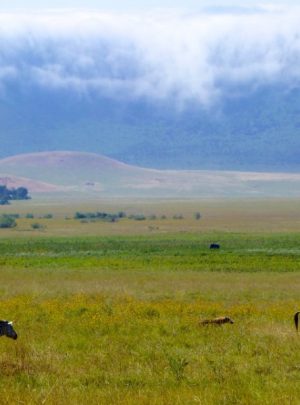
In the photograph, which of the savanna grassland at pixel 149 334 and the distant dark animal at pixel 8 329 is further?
the distant dark animal at pixel 8 329

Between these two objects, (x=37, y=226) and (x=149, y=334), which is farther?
(x=37, y=226)

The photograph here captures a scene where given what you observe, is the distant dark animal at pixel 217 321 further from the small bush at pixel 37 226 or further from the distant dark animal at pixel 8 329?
the small bush at pixel 37 226

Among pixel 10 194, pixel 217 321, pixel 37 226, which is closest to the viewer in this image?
pixel 217 321

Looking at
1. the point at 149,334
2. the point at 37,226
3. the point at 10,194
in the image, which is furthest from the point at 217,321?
the point at 10,194

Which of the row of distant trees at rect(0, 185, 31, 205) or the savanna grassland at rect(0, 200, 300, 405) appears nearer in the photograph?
the savanna grassland at rect(0, 200, 300, 405)

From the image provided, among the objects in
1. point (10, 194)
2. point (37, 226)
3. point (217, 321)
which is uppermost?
point (10, 194)

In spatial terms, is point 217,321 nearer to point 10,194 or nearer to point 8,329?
point 8,329

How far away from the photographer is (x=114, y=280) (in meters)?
31.9

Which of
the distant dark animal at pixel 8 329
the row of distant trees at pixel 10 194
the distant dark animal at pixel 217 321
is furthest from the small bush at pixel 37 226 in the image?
the distant dark animal at pixel 8 329

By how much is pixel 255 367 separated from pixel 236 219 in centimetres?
9038

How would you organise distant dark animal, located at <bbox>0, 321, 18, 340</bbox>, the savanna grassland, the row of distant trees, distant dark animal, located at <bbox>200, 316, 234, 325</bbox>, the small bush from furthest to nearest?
the row of distant trees, the small bush, distant dark animal, located at <bbox>200, 316, 234, 325</bbox>, distant dark animal, located at <bbox>0, 321, 18, 340</bbox>, the savanna grassland

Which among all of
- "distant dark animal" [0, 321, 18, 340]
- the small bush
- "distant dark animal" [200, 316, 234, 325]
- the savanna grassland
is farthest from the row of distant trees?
"distant dark animal" [0, 321, 18, 340]

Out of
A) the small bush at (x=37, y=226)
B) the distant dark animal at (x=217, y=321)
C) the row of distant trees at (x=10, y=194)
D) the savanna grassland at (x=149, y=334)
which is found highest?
the row of distant trees at (x=10, y=194)

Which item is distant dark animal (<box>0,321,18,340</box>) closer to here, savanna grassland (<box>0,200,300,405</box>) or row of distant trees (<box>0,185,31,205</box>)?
savanna grassland (<box>0,200,300,405</box>)
